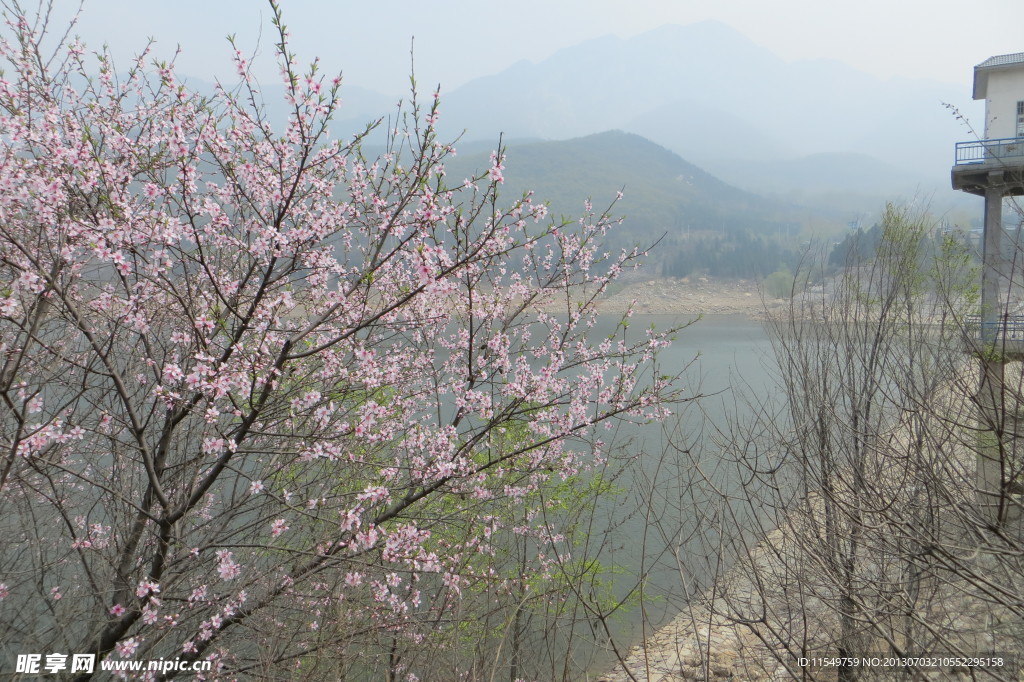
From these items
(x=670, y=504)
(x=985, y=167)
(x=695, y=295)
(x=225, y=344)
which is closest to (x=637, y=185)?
(x=695, y=295)

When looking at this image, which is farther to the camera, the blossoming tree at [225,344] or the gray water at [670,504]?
the gray water at [670,504]

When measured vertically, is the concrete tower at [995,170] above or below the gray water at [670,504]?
above

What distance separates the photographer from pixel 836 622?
7219 mm

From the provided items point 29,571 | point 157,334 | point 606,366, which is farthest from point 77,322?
point 606,366

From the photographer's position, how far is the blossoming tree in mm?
3326

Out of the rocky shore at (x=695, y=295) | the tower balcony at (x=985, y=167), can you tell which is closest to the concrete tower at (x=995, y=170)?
the tower balcony at (x=985, y=167)

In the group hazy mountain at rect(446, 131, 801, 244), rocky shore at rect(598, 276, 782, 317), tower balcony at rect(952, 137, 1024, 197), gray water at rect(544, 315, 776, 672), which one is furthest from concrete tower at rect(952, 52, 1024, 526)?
hazy mountain at rect(446, 131, 801, 244)

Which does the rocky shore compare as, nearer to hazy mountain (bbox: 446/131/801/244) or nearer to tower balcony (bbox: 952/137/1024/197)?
hazy mountain (bbox: 446/131/801/244)

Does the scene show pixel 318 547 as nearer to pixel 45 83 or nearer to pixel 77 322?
pixel 77 322

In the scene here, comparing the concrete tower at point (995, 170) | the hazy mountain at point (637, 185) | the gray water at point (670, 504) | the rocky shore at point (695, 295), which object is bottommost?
the gray water at point (670, 504)

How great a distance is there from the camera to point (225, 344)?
4406 millimetres

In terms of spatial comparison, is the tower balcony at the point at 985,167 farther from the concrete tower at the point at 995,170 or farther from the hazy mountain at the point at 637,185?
the hazy mountain at the point at 637,185

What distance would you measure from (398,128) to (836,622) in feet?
24.1

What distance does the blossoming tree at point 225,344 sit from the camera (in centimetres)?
333
